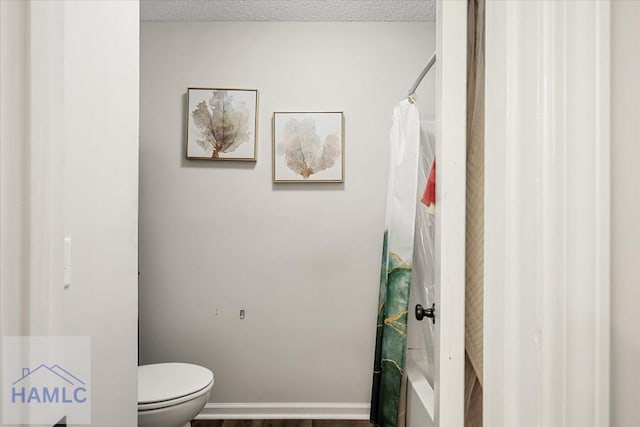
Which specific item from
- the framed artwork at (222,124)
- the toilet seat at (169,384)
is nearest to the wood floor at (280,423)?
the toilet seat at (169,384)

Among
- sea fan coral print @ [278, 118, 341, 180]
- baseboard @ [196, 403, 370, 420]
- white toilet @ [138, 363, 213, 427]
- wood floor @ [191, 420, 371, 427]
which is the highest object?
sea fan coral print @ [278, 118, 341, 180]

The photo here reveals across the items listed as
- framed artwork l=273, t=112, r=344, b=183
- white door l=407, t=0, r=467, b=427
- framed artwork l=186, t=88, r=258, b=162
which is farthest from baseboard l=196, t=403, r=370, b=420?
white door l=407, t=0, r=467, b=427

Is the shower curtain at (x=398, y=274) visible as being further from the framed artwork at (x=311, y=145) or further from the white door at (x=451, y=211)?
the white door at (x=451, y=211)

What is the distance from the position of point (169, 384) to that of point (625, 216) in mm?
1915

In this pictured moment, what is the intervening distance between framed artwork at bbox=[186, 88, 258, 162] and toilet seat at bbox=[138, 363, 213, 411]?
3.84 ft

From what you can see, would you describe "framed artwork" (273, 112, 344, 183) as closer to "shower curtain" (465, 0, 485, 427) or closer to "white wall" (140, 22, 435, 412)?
"white wall" (140, 22, 435, 412)

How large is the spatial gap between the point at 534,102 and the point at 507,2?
0.16 m

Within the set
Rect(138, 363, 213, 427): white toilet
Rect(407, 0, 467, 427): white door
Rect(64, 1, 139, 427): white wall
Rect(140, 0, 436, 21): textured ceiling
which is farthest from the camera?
Rect(140, 0, 436, 21): textured ceiling

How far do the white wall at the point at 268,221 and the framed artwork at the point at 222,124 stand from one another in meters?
0.06

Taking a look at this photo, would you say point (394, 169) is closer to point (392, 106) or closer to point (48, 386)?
point (392, 106)

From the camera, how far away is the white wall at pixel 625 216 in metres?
0.56

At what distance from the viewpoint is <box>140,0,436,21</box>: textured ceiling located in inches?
93.0

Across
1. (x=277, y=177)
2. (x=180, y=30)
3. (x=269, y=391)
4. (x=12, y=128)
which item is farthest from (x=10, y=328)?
(x=180, y=30)

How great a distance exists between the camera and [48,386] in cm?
62
